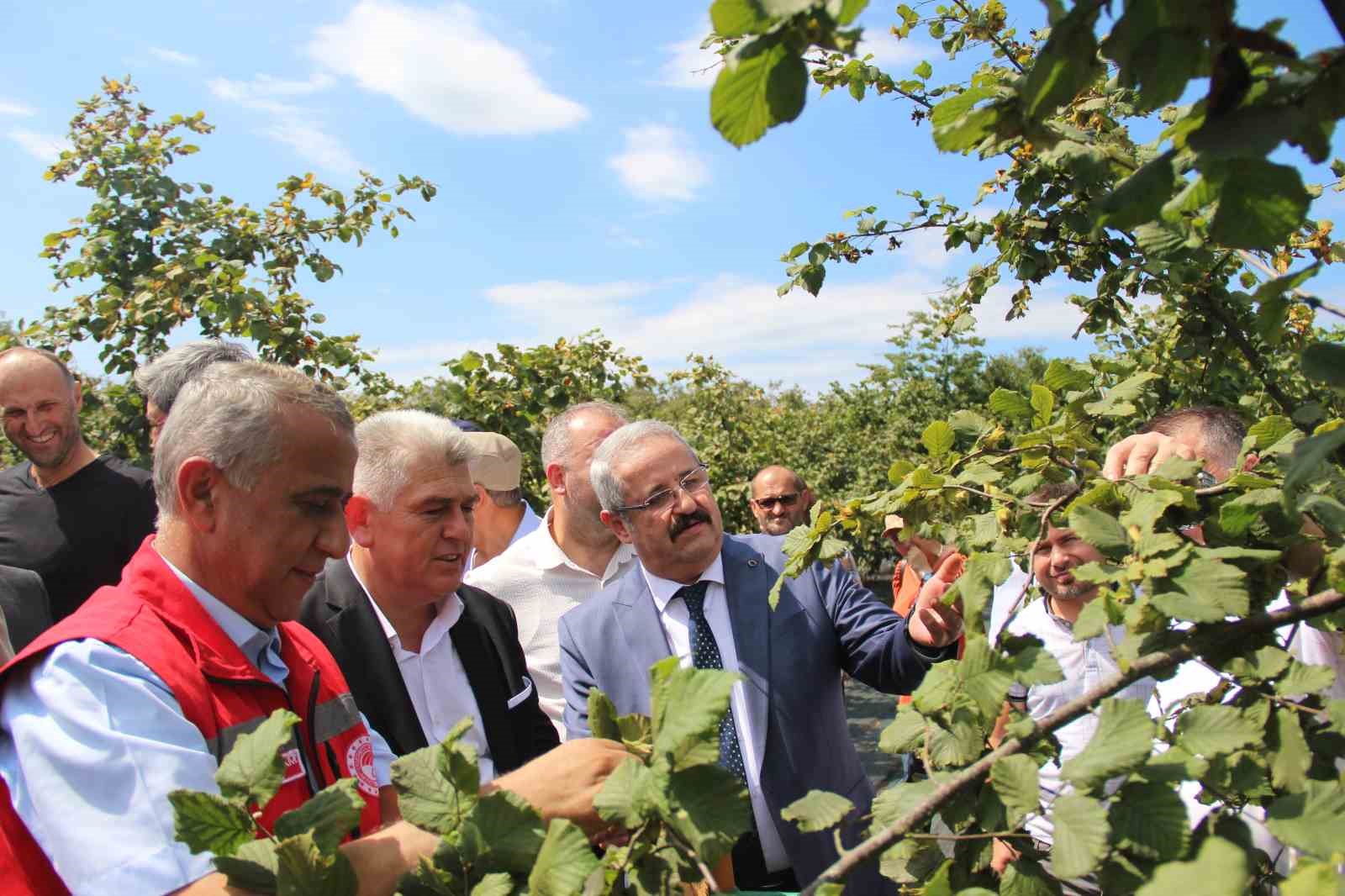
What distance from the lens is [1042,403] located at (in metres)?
1.60

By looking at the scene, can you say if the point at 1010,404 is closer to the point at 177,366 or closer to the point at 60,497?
the point at 177,366

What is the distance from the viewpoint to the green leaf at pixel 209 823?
1039mm

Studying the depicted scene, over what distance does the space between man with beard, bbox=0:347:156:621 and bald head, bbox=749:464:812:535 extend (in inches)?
154

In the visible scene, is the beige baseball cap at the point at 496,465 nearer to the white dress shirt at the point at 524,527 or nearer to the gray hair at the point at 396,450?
the white dress shirt at the point at 524,527

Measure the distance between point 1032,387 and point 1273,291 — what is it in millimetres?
762

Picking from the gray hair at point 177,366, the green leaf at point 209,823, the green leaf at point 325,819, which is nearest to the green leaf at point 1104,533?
the green leaf at point 325,819

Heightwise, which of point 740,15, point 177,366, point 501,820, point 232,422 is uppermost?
point 177,366

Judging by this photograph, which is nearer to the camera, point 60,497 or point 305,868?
point 305,868

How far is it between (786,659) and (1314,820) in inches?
81.0

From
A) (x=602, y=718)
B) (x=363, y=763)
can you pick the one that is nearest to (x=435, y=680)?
(x=363, y=763)

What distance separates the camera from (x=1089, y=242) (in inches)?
107

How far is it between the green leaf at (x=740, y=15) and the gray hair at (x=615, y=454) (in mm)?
2414

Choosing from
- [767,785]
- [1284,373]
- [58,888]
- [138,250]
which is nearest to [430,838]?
[58,888]

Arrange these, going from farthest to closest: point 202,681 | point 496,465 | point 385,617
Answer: point 496,465 → point 385,617 → point 202,681
